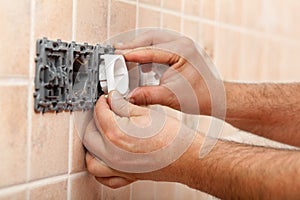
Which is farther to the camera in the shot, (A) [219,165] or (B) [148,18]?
(B) [148,18]

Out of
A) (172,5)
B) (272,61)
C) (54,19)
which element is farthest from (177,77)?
(272,61)

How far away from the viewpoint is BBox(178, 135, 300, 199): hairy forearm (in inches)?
25.1

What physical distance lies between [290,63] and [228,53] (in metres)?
0.46

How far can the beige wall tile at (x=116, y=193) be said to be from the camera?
823 millimetres

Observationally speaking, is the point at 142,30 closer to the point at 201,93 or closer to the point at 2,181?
the point at 201,93

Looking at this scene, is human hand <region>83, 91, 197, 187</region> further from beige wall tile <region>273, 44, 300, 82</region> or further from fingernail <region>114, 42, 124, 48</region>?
beige wall tile <region>273, 44, 300, 82</region>

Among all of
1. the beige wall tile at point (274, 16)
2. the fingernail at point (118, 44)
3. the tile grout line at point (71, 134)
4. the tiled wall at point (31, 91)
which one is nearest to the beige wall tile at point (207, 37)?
the tiled wall at point (31, 91)

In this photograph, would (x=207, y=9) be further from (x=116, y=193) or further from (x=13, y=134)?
(x=13, y=134)

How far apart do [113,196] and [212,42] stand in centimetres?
51

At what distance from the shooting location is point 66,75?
683mm

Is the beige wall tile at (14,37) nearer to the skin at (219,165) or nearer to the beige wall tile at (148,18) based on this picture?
the skin at (219,165)

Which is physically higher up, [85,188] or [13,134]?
[13,134]

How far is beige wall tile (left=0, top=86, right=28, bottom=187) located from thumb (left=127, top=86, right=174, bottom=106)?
22 centimetres

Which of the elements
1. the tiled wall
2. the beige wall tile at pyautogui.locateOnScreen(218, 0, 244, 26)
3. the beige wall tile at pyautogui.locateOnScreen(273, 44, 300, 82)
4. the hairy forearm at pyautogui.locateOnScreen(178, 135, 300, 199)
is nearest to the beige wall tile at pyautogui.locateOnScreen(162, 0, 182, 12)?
the tiled wall
